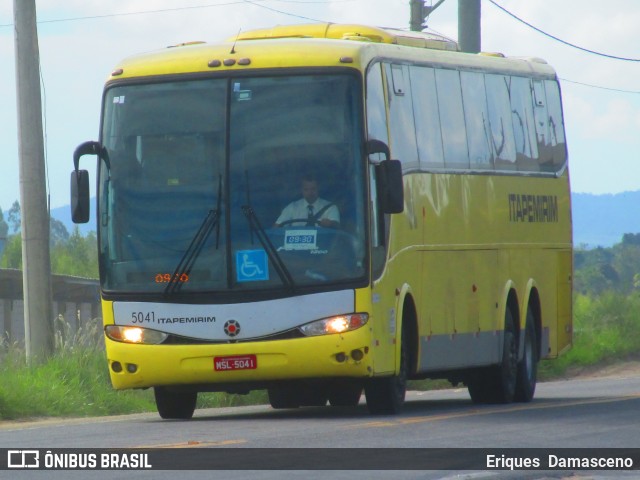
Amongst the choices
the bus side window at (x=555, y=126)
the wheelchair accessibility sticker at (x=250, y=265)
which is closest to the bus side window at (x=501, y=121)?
the bus side window at (x=555, y=126)

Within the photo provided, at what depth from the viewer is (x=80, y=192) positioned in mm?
16250

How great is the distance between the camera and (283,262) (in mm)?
15703

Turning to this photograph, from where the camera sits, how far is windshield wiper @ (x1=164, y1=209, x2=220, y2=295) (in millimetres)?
15852

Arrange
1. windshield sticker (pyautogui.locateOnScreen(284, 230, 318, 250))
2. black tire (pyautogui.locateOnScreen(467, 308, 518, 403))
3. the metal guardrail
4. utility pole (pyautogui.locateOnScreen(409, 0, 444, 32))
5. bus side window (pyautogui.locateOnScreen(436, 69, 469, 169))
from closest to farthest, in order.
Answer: windshield sticker (pyautogui.locateOnScreen(284, 230, 318, 250)) < bus side window (pyautogui.locateOnScreen(436, 69, 469, 169)) < black tire (pyautogui.locateOnScreen(467, 308, 518, 403)) < utility pole (pyautogui.locateOnScreen(409, 0, 444, 32)) < the metal guardrail

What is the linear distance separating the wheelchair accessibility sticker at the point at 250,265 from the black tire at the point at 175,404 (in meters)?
1.86

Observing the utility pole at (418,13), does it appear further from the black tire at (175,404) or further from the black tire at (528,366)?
the black tire at (175,404)

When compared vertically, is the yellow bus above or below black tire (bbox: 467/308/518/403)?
above

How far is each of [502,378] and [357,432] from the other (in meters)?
5.97

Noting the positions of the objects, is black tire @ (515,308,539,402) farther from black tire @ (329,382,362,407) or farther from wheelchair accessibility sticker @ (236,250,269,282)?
wheelchair accessibility sticker @ (236,250,269,282)

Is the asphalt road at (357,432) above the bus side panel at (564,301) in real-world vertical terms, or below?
below

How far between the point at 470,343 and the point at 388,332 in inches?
107

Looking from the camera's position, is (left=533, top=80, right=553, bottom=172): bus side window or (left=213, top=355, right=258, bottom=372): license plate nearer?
(left=213, top=355, right=258, bottom=372): license plate

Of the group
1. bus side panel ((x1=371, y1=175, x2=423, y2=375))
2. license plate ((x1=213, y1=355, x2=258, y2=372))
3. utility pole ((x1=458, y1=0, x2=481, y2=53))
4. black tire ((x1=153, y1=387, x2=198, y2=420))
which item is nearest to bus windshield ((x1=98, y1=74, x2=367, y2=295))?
bus side panel ((x1=371, y1=175, x2=423, y2=375))

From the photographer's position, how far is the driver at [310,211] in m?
15.8
